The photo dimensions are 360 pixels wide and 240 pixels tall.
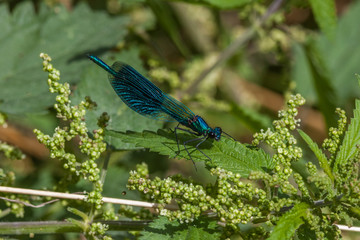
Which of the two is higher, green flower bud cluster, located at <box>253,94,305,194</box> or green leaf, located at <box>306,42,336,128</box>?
green leaf, located at <box>306,42,336,128</box>

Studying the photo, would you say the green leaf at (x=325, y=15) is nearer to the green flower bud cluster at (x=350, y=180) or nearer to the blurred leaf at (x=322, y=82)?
the blurred leaf at (x=322, y=82)

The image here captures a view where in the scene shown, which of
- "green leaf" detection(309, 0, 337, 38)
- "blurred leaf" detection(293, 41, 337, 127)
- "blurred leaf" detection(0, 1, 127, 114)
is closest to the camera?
"green leaf" detection(309, 0, 337, 38)

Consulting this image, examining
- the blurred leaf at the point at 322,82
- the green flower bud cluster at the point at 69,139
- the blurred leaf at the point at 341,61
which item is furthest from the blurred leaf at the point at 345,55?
the green flower bud cluster at the point at 69,139

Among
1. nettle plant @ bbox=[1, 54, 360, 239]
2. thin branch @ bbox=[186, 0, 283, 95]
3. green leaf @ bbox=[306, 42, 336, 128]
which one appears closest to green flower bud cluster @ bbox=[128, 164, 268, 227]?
nettle plant @ bbox=[1, 54, 360, 239]

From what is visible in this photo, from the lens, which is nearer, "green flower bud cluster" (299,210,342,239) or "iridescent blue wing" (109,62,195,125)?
"green flower bud cluster" (299,210,342,239)

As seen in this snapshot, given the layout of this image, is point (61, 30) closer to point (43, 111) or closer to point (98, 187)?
point (43, 111)

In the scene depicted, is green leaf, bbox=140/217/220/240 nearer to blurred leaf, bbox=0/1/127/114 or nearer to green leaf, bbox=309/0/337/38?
blurred leaf, bbox=0/1/127/114

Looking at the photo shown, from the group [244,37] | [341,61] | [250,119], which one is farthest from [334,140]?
[341,61]

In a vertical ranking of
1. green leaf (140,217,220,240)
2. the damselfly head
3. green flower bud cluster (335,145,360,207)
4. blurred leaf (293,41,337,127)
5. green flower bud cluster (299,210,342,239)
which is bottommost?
green flower bud cluster (299,210,342,239)

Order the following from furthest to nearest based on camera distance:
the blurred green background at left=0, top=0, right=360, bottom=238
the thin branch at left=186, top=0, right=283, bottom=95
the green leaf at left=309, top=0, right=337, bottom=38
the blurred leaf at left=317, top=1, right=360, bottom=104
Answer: the blurred leaf at left=317, top=1, right=360, bottom=104
the thin branch at left=186, top=0, right=283, bottom=95
the blurred green background at left=0, top=0, right=360, bottom=238
the green leaf at left=309, top=0, right=337, bottom=38
